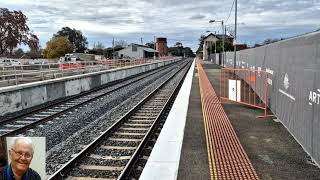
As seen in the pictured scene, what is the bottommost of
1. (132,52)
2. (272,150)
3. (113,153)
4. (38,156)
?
(113,153)

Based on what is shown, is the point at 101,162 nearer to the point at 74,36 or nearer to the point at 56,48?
the point at 56,48

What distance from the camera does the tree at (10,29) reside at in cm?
9325

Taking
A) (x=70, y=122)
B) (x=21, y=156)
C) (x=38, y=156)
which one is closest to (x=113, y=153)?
(x=70, y=122)

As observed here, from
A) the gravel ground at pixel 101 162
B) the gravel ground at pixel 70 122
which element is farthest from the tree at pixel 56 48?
the gravel ground at pixel 101 162

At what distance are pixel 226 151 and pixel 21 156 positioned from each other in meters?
6.25

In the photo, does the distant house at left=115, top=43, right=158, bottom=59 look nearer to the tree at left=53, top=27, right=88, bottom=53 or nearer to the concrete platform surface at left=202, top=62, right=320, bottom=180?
the tree at left=53, top=27, right=88, bottom=53

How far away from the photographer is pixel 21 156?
296cm

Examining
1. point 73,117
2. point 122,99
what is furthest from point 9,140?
point 122,99

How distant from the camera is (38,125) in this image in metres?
12.5

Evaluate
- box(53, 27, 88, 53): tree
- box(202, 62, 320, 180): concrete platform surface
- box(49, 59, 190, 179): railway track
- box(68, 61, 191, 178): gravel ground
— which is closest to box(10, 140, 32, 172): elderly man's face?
box(49, 59, 190, 179): railway track

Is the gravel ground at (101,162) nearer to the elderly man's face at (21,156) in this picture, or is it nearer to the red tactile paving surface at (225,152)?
the red tactile paving surface at (225,152)

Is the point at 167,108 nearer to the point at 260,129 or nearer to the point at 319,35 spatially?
the point at 260,129

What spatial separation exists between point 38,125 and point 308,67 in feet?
27.8

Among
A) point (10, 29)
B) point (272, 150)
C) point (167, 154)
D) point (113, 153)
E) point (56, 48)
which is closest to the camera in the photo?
point (167, 154)
